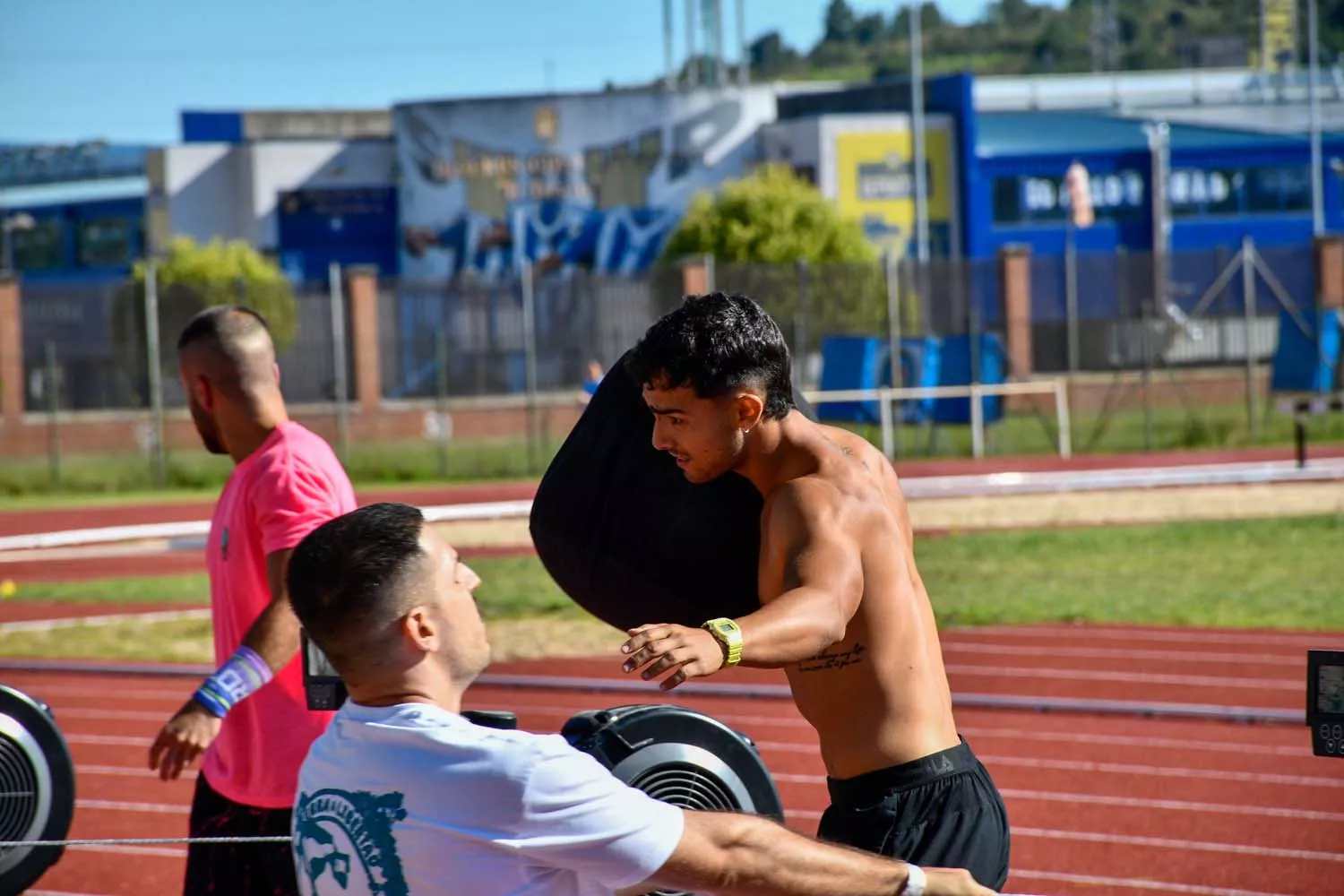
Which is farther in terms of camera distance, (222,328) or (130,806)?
(130,806)

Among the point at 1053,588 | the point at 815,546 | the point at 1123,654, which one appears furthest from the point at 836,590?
the point at 1053,588

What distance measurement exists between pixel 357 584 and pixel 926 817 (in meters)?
1.35

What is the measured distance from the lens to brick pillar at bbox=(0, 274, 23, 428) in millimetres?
29906

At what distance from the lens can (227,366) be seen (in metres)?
4.73

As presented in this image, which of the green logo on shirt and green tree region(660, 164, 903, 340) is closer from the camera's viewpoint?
the green logo on shirt

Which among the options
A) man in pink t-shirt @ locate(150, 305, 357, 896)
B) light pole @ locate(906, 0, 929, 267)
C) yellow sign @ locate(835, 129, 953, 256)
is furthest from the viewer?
yellow sign @ locate(835, 129, 953, 256)

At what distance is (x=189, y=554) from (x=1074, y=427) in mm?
17907

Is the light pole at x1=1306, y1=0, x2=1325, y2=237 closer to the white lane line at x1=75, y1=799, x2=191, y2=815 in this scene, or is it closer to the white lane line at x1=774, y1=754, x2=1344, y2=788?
the white lane line at x1=774, y1=754, x2=1344, y2=788

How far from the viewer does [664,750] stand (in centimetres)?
366

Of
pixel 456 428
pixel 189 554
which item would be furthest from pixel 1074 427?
pixel 189 554

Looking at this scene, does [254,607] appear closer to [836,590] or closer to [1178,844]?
[836,590]

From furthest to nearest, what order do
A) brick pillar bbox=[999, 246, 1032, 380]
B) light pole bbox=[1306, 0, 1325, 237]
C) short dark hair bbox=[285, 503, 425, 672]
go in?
1. light pole bbox=[1306, 0, 1325, 237]
2. brick pillar bbox=[999, 246, 1032, 380]
3. short dark hair bbox=[285, 503, 425, 672]

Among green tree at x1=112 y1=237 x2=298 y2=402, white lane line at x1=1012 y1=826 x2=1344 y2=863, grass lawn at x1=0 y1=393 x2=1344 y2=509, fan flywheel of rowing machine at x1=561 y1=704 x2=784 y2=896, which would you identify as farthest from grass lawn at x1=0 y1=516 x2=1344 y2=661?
green tree at x1=112 y1=237 x2=298 y2=402

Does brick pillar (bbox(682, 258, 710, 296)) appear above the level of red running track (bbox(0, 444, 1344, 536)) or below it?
above
